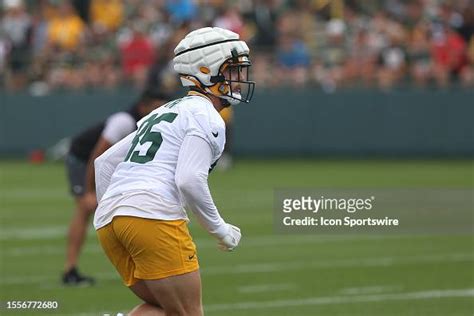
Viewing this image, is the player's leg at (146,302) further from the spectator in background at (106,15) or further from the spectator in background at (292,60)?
the spectator in background at (106,15)

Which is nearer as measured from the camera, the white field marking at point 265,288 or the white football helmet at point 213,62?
the white football helmet at point 213,62

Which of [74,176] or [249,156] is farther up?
[74,176]

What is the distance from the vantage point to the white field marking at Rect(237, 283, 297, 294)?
11.0 m

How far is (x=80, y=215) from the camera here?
37.9 feet

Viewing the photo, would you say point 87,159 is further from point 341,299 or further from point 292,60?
point 292,60

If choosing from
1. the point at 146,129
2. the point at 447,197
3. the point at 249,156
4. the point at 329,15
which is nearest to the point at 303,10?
the point at 329,15

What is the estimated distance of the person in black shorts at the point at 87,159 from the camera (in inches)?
435

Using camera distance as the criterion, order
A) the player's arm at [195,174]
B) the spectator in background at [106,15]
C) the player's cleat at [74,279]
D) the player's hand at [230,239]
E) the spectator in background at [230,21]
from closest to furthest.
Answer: the player's arm at [195,174]
the player's hand at [230,239]
the player's cleat at [74,279]
the spectator in background at [230,21]
the spectator in background at [106,15]

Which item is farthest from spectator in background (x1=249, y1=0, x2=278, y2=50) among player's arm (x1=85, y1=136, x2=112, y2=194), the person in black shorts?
player's arm (x1=85, y1=136, x2=112, y2=194)

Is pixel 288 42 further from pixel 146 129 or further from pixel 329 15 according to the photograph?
pixel 146 129

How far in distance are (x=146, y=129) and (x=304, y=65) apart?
1952 centimetres

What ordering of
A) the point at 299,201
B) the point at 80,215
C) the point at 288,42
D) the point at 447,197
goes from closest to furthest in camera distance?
the point at 299,201, the point at 80,215, the point at 447,197, the point at 288,42

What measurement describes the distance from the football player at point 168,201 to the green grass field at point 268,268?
10.4 feet


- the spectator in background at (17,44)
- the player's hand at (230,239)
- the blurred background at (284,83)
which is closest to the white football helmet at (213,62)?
the player's hand at (230,239)
